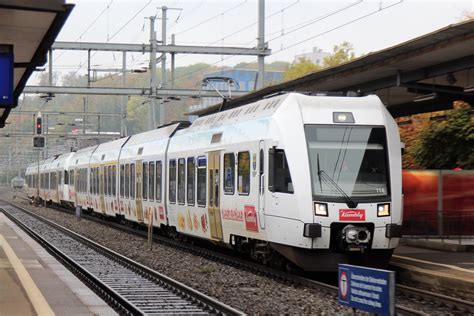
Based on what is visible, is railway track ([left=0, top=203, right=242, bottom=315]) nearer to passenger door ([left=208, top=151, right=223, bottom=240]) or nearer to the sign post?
passenger door ([left=208, top=151, right=223, bottom=240])

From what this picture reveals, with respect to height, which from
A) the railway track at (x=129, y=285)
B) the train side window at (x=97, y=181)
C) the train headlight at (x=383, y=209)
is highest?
the train side window at (x=97, y=181)

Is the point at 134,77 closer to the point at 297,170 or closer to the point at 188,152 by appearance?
the point at 188,152

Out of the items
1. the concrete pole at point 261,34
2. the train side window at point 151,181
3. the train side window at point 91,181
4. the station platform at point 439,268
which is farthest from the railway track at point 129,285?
the train side window at point 91,181

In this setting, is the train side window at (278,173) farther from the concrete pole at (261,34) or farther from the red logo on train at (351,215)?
the concrete pole at (261,34)

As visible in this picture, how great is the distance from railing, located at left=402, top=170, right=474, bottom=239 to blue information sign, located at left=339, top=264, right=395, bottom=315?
33.9 feet

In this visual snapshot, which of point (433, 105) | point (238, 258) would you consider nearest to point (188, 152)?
point (238, 258)

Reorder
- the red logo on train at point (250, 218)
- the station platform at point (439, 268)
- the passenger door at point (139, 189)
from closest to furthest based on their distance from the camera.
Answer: the station platform at point (439, 268) → the red logo on train at point (250, 218) → the passenger door at point (139, 189)

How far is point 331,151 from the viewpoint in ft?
43.4

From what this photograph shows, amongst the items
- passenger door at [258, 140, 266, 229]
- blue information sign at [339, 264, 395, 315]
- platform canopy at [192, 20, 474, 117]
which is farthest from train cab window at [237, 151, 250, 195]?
blue information sign at [339, 264, 395, 315]

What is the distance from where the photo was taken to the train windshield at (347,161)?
1295cm

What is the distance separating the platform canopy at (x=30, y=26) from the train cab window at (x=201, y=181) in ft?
18.6

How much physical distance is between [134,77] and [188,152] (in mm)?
47142

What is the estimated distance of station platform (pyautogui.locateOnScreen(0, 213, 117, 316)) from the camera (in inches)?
394

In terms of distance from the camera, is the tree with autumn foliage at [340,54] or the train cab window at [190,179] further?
the tree with autumn foliage at [340,54]
